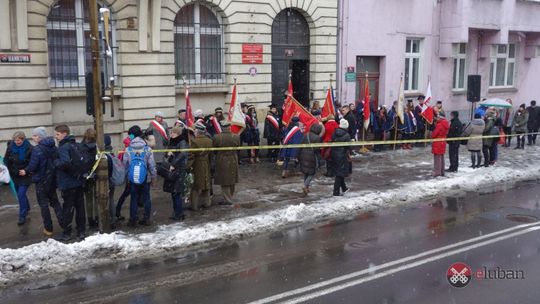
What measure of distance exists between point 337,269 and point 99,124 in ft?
15.0

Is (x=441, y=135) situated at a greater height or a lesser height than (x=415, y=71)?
lesser

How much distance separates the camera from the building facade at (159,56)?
536 inches

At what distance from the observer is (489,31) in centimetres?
2455

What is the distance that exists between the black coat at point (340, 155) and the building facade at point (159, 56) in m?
5.87

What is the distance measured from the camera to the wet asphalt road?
21.8 ft

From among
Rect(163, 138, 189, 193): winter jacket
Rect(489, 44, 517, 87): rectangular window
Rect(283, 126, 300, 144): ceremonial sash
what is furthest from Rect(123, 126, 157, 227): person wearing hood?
Rect(489, 44, 517, 87): rectangular window

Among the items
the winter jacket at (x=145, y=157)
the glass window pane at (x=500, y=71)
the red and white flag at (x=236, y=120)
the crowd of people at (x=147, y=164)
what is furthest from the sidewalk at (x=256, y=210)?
the glass window pane at (x=500, y=71)

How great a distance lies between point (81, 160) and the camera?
28.9ft

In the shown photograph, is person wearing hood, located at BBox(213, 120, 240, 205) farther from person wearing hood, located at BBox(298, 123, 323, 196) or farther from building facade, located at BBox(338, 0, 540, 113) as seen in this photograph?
building facade, located at BBox(338, 0, 540, 113)

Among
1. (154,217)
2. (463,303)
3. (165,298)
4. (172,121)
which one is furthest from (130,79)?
(463,303)

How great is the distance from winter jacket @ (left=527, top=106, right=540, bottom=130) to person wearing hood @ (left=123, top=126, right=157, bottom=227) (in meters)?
16.7

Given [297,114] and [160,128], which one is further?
[297,114]

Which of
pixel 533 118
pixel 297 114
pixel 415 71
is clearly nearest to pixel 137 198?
pixel 297 114

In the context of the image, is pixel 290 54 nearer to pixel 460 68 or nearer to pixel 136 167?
pixel 460 68
